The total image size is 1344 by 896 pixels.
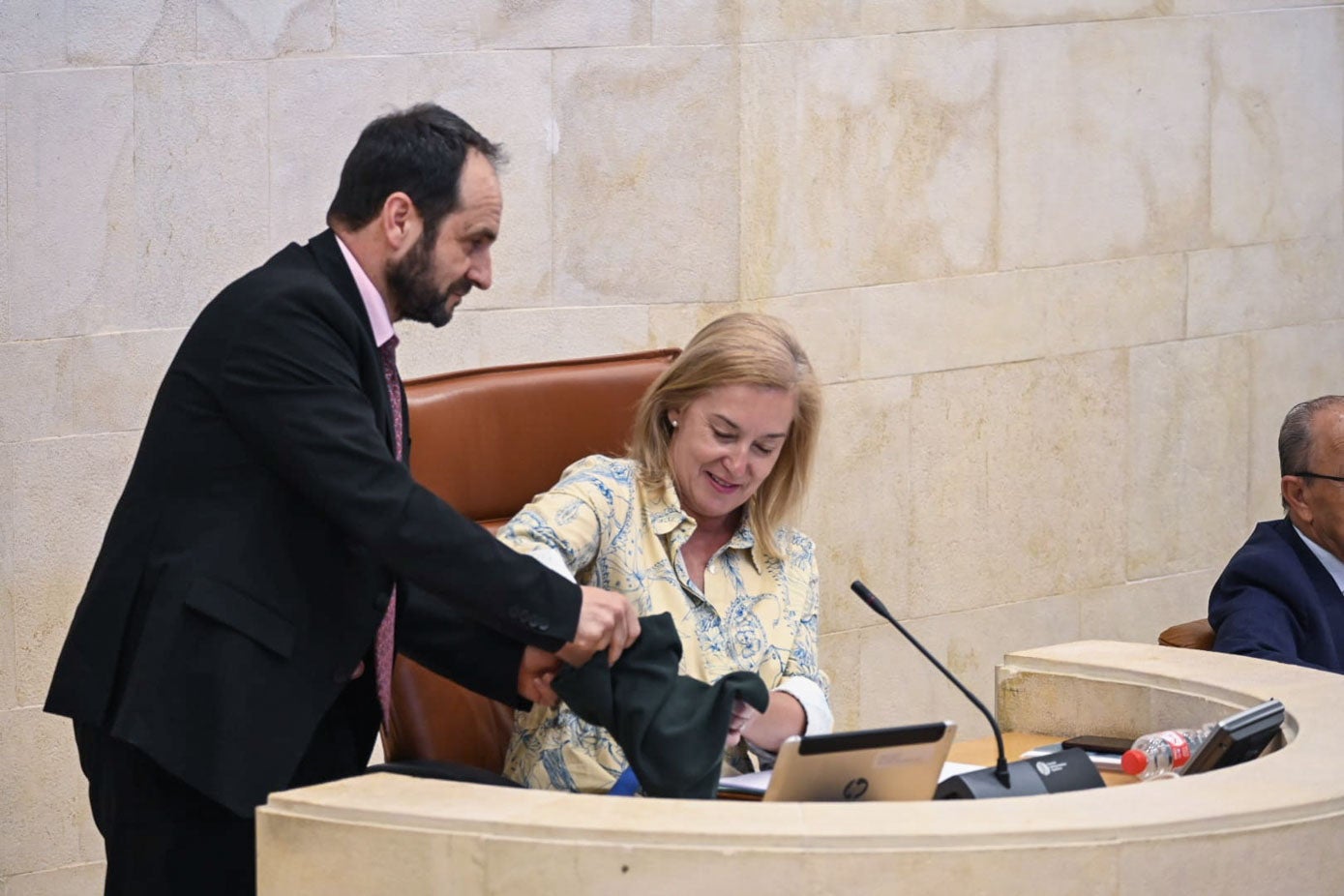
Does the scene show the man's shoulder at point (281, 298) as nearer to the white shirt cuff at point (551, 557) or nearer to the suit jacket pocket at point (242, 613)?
the suit jacket pocket at point (242, 613)

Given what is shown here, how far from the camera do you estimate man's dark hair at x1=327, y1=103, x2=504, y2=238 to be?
2.68 meters

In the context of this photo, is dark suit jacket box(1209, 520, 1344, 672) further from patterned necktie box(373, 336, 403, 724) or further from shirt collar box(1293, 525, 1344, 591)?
patterned necktie box(373, 336, 403, 724)

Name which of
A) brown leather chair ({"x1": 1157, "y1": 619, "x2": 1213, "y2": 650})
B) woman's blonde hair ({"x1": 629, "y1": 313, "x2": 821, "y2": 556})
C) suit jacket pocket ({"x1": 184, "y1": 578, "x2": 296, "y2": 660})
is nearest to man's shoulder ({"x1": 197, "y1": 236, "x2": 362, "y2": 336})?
suit jacket pocket ({"x1": 184, "y1": 578, "x2": 296, "y2": 660})

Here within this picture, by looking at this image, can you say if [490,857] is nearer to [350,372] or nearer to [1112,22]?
[350,372]

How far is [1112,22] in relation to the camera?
561cm

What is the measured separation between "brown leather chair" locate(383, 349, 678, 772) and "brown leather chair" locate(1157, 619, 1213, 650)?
104cm

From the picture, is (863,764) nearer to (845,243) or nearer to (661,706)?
(661,706)

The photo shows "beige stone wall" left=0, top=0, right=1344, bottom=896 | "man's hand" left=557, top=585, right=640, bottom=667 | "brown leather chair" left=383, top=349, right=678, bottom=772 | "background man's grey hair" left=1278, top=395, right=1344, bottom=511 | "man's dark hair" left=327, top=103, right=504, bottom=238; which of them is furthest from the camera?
"beige stone wall" left=0, top=0, right=1344, bottom=896

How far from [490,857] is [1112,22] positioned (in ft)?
13.2

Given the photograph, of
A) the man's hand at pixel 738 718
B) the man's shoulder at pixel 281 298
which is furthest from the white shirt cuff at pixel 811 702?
the man's shoulder at pixel 281 298

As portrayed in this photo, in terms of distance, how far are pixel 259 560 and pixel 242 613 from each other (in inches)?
2.7

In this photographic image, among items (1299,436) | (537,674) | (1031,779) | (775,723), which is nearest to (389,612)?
(537,674)

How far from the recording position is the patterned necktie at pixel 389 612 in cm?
277

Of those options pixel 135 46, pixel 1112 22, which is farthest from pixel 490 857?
pixel 1112 22
